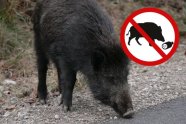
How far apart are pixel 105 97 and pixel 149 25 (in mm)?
1277

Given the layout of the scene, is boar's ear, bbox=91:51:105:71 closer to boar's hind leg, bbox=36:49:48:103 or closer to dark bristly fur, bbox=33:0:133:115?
dark bristly fur, bbox=33:0:133:115

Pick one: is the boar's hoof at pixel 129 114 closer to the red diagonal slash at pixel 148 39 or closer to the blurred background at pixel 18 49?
the red diagonal slash at pixel 148 39

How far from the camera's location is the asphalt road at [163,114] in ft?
20.0

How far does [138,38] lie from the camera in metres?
6.88

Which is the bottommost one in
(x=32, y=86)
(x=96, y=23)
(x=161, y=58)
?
(x=32, y=86)

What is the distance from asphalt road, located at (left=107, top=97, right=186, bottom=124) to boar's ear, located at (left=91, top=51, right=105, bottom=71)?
2.35ft

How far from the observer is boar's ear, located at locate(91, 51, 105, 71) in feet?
20.5

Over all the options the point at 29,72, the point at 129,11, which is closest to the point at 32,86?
the point at 29,72

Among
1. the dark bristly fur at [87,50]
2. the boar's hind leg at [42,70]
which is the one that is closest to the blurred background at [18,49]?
the boar's hind leg at [42,70]

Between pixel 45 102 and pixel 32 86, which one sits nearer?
pixel 45 102

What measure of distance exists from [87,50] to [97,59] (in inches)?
7.0

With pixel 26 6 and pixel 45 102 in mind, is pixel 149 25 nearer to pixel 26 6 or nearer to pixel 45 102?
pixel 45 102

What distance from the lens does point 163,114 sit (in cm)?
636

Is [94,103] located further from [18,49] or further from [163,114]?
[18,49]
